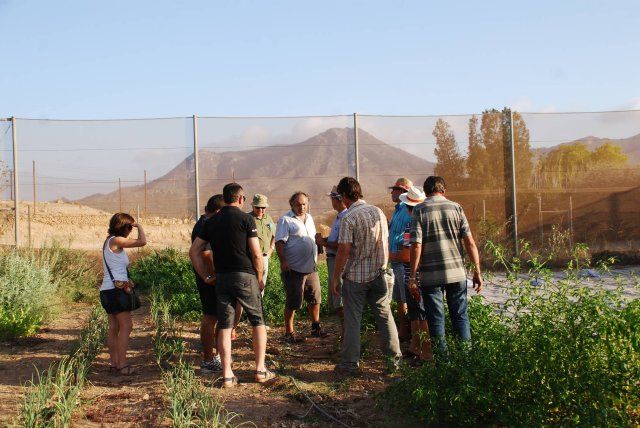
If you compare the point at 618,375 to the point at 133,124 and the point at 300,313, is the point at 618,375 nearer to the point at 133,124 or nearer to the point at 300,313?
the point at 300,313

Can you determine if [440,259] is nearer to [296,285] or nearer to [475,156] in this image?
[296,285]

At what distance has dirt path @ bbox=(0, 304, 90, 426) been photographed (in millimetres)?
5597

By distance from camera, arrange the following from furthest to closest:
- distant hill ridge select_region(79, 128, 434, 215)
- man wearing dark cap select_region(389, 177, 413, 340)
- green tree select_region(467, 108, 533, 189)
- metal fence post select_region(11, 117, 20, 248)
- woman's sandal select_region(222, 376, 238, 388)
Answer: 1. green tree select_region(467, 108, 533, 189)
2. distant hill ridge select_region(79, 128, 434, 215)
3. metal fence post select_region(11, 117, 20, 248)
4. man wearing dark cap select_region(389, 177, 413, 340)
5. woman's sandal select_region(222, 376, 238, 388)

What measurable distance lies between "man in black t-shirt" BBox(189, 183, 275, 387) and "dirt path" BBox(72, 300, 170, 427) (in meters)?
0.70

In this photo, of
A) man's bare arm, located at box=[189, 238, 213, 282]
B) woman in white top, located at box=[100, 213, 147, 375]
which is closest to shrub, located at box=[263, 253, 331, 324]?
man's bare arm, located at box=[189, 238, 213, 282]

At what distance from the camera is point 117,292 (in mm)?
6562

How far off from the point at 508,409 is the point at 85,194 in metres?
12.6

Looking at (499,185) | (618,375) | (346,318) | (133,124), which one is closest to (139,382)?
(346,318)

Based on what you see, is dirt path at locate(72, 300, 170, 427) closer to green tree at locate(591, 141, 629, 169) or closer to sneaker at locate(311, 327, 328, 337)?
sneaker at locate(311, 327, 328, 337)

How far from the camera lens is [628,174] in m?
13.8

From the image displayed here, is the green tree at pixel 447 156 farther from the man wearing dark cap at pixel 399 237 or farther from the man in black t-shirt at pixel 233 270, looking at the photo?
the man in black t-shirt at pixel 233 270

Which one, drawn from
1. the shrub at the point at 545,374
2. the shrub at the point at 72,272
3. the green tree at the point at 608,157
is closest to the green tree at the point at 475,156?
the green tree at the point at 608,157

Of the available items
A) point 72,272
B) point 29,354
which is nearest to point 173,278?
point 72,272

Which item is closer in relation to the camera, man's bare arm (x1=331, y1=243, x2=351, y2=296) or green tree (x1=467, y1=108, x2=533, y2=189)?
man's bare arm (x1=331, y1=243, x2=351, y2=296)
